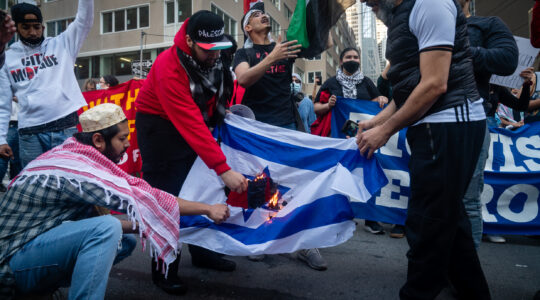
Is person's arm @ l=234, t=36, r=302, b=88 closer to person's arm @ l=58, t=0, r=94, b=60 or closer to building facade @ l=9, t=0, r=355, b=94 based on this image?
person's arm @ l=58, t=0, r=94, b=60

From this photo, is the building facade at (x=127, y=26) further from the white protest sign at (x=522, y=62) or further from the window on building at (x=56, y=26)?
the white protest sign at (x=522, y=62)

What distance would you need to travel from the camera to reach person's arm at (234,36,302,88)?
8.59 ft

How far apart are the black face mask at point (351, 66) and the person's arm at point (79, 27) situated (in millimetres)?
2637

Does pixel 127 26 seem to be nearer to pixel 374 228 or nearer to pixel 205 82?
pixel 374 228

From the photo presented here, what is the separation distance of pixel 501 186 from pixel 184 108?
3.03 metres

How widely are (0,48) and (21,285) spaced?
46.2 inches

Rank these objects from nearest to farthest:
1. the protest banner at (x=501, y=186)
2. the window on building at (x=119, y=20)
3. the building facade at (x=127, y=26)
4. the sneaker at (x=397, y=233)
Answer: the protest banner at (x=501, y=186)
the sneaker at (x=397, y=233)
the building facade at (x=127, y=26)
the window on building at (x=119, y=20)

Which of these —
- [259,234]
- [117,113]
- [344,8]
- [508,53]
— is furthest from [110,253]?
[508,53]

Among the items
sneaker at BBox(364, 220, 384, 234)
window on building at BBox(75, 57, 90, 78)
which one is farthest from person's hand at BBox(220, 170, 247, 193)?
window on building at BBox(75, 57, 90, 78)

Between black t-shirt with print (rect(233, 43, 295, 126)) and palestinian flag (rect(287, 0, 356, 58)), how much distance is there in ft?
0.93

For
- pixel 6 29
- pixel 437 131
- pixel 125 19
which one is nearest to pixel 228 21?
pixel 125 19

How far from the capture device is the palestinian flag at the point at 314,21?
2674 millimetres

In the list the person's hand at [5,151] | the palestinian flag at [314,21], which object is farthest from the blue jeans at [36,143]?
the palestinian flag at [314,21]

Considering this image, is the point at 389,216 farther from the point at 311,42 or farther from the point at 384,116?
the point at 311,42
